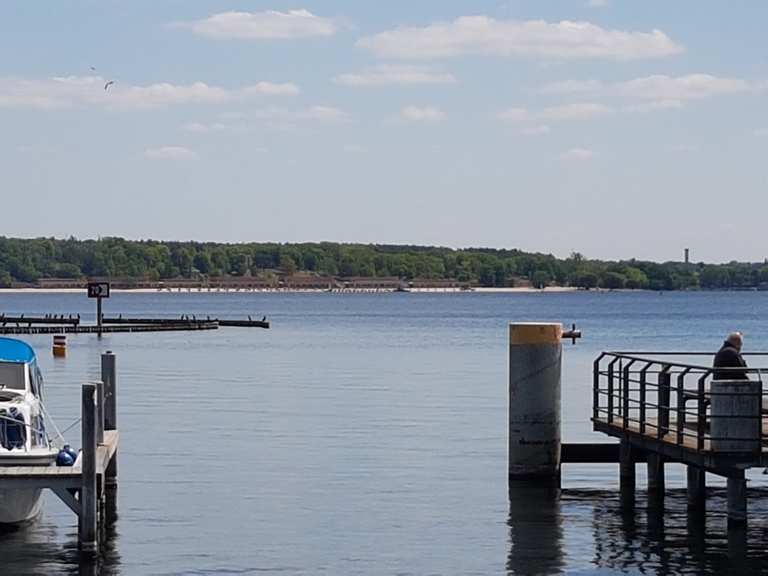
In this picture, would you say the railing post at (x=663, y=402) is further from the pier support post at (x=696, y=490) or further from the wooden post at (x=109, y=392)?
the wooden post at (x=109, y=392)

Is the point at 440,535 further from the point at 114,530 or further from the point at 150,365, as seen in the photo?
the point at 150,365

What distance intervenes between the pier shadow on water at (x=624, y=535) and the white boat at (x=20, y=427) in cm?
822

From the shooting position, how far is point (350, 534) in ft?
93.9

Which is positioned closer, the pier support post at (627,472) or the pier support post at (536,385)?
the pier support post at (536,385)

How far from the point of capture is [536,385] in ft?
98.9

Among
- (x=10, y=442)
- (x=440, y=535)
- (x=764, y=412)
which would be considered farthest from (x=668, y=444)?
(x=10, y=442)

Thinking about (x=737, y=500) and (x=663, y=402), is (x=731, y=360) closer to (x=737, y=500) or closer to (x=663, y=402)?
(x=663, y=402)

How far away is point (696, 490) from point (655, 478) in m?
1.72

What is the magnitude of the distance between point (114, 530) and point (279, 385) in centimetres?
3794

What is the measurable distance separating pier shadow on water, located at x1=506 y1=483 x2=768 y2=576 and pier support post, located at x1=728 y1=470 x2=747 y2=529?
23 centimetres

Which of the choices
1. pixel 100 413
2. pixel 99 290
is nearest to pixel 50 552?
pixel 100 413

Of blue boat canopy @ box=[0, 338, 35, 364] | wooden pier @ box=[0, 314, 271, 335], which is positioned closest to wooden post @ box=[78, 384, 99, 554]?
blue boat canopy @ box=[0, 338, 35, 364]

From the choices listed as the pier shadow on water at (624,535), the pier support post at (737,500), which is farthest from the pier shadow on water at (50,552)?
the pier support post at (737,500)

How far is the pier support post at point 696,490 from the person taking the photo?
1167 inches
